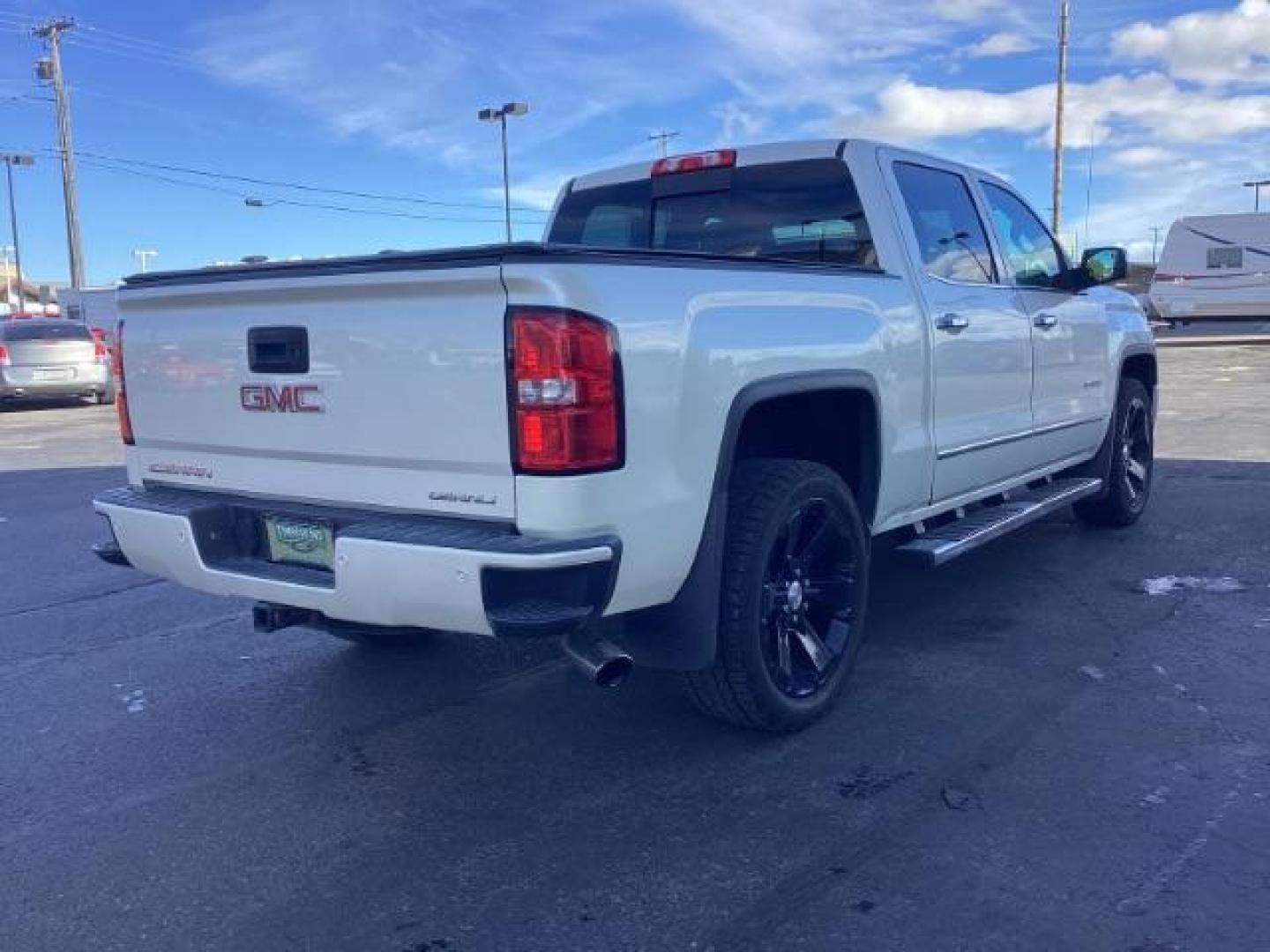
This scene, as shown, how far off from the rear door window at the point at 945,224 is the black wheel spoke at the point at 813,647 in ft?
5.42

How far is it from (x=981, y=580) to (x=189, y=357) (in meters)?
4.12

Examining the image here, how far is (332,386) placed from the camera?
3406 mm

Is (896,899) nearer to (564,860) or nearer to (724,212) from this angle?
(564,860)

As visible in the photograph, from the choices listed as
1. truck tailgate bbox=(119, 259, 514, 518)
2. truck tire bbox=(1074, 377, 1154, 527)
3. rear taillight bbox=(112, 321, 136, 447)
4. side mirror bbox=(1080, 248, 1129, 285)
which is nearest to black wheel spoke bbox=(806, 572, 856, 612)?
truck tailgate bbox=(119, 259, 514, 518)

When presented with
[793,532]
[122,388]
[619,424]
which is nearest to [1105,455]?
[793,532]

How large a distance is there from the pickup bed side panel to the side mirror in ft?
9.46

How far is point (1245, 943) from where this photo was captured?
2.72m

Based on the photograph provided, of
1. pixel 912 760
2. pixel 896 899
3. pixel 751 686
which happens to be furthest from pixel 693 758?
pixel 896 899

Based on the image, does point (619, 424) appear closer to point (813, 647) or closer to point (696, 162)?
point (813, 647)

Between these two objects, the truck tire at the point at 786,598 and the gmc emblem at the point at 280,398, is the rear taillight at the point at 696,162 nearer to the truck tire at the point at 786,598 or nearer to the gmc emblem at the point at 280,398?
the truck tire at the point at 786,598

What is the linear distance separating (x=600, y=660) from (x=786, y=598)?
92cm

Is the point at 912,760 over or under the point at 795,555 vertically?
under

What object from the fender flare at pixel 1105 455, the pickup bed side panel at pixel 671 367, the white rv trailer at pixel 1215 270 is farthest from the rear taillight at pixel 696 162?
the white rv trailer at pixel 1215 270

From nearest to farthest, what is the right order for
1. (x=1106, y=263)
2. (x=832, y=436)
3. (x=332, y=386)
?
1. (x=332, y=386)
2. (x=832, y=436)
3. (x=1106, y=263)
